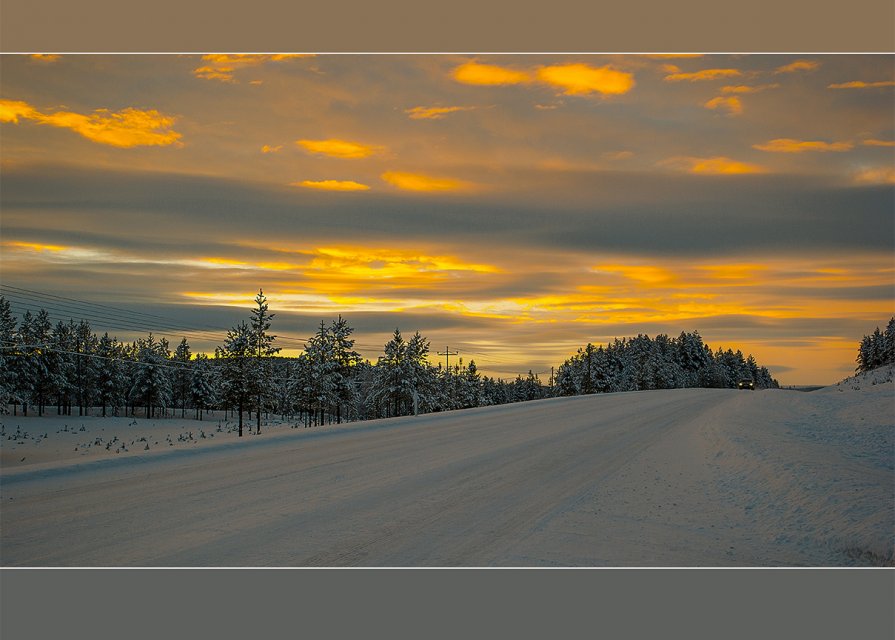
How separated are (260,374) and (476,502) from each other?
47316mm

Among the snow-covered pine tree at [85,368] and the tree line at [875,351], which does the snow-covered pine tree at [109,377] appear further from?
the tree line at [875,351]

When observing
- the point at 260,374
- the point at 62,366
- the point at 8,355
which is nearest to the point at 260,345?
the point at 260,374

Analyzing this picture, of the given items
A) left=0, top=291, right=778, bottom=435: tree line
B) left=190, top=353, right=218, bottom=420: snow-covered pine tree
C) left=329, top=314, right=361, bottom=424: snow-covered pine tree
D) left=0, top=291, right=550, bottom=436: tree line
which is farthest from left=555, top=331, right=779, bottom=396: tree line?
left=190, top=353, right=218, bottom=420: snow-covered pine tree

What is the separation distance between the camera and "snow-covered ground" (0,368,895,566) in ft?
23.6

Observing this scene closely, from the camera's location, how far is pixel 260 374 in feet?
178

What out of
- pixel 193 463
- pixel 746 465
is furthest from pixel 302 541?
pixel 746 465

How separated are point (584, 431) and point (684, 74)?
10.8m

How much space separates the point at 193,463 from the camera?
13.3 m

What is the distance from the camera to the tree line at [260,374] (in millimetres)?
55531

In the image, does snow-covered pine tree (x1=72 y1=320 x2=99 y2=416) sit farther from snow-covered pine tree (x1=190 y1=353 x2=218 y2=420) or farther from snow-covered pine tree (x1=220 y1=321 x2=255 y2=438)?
snow-covered pine tree (x1=220 y1=321 x2=255 y2=438)

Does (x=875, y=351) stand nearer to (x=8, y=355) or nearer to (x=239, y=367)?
(x=239, y=367)

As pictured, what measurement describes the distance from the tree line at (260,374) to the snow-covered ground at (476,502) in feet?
111

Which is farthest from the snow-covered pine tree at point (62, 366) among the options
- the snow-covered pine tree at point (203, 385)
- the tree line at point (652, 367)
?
the tree line at point (652, 367)

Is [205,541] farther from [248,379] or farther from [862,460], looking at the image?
[248,379]
